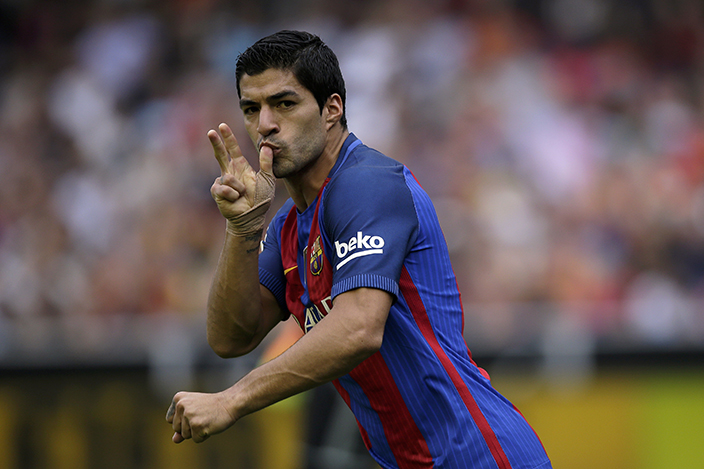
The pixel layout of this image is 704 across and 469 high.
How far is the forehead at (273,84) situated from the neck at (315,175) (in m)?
0.25

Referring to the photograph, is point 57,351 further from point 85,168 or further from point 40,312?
point 85,168

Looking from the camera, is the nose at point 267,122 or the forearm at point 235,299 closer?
the nose at point 267,122

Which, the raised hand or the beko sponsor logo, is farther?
the raised hand

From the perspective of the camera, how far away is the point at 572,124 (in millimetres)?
9633

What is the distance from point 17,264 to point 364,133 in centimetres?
413

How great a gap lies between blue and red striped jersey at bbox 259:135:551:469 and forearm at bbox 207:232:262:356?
0.24m

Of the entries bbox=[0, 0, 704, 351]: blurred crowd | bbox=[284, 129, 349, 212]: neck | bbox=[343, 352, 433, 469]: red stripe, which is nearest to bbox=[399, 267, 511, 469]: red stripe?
bbox=[343, 352, 433, 469]: red stripe

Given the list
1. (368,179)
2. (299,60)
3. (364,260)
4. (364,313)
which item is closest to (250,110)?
(299,60)

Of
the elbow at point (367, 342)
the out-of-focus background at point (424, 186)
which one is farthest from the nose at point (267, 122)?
the out-of-focus background at point (424, 186)

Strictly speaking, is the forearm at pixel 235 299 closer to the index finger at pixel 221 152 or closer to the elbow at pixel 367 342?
the index finger at pixel 221 152

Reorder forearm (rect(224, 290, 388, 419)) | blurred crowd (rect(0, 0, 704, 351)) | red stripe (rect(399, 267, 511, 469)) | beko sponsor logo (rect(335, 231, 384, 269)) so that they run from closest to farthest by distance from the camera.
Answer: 1. forearm (rect(224, 290, 388, 419))
2. beko sponsor logo (rect(335, 231, 384, 269))
3. red stripe (rect(399, 267, 511, 469))
4. blurred crowd (rect(0, 0, 704, 351))

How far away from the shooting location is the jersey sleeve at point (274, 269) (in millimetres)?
3523

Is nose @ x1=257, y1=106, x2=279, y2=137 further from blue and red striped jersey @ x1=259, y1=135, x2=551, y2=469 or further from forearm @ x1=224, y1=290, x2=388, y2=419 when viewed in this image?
forearm @ x1=224, y1=290, x2=388, y2=419

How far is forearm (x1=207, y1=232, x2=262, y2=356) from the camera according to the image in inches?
127
